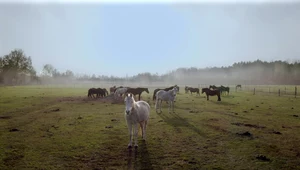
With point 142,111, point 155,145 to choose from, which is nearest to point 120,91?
point 142,111

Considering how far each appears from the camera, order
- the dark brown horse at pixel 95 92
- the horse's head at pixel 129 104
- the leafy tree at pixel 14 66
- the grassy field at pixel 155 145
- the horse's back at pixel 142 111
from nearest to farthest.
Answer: the grassy field at pixel 155 145
the horse's head at pixel 129 104
the horse's back at pixel 142 111
the dark brown horse at pixel 95 92
the leafy tree at pixel 14 66

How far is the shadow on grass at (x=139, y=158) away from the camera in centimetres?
801

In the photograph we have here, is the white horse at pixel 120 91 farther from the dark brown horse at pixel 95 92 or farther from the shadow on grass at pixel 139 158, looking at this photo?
the shadow on grass at pixel 139 158

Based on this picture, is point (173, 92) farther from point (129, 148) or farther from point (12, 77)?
point (12, 77)

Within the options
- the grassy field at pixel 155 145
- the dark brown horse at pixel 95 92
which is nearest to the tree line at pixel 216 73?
the dark brown horse at pixel 95 92

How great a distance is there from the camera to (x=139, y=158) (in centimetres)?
876

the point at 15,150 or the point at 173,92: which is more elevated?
the point at 173,92

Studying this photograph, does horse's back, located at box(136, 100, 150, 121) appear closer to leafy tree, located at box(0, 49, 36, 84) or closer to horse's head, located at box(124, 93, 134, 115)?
horse's head, located at box(124, 93, 134, 115)

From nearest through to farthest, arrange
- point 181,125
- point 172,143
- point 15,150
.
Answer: point 15,150
point 172,143
point 181,125

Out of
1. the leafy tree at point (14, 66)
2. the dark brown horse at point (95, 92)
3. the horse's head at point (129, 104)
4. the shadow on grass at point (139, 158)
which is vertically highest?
the leafy tree at point (14, 66)

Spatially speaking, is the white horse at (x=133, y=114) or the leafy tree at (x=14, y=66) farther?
the leafy tree at (x=14, y=66)

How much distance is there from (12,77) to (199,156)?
97177 millimetres

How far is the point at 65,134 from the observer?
12.5 metres

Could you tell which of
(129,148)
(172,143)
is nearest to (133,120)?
(129,148)
